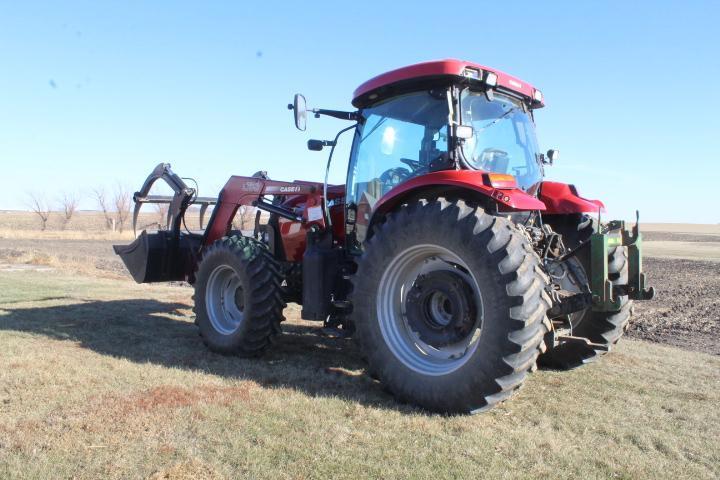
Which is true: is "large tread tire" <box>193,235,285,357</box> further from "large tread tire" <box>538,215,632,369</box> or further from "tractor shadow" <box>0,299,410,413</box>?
"large tread tire" <box>538,215,632,369</box>

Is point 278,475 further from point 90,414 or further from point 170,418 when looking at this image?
point 90,414

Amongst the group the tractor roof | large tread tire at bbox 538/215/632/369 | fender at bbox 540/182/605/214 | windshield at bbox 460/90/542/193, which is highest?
the tractor roof

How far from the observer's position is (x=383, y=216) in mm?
5234

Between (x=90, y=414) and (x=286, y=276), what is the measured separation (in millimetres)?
2812

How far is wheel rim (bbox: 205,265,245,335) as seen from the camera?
21.8ft

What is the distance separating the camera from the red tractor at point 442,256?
4.19 metres

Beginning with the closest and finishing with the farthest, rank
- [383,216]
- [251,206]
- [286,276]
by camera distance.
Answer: [383,216] → [286,276] → [251,206]

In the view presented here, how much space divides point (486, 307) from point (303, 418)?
1.49 meters

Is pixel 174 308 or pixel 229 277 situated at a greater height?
pixel 229 277

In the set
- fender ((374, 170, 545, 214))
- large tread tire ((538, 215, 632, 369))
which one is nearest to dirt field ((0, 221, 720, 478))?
large tread tire ((538, 215, 632, 369))

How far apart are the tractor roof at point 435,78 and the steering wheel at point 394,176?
0.73m

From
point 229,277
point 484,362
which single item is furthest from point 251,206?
point 484,362

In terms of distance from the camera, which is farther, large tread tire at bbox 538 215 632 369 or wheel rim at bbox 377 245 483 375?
large tread tire at bbox 538 215 632 369

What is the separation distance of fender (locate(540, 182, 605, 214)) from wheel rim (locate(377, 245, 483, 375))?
4.79 ft
